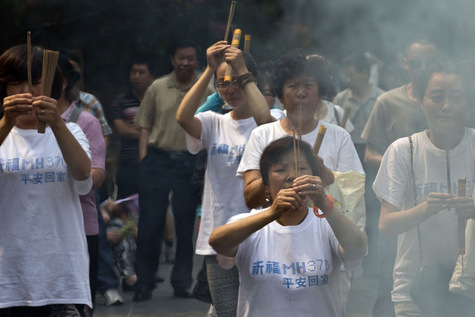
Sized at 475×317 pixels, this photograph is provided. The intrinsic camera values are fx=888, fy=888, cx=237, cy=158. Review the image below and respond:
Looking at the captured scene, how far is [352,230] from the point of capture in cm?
261

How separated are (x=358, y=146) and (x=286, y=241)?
336 cm

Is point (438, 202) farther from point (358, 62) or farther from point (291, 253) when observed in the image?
point (358, 62)

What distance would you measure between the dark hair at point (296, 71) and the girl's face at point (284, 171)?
1.03 m

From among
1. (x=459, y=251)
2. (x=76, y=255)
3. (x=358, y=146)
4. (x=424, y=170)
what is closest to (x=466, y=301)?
(x=459, y=251)

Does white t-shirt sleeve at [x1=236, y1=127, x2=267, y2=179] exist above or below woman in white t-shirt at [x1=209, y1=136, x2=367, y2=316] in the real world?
above

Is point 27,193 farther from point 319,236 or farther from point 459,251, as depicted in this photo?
point 459,251

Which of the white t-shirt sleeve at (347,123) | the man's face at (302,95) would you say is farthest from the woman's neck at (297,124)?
the white t-shirt sleeve at (347,123)

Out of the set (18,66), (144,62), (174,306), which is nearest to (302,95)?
(18,66)

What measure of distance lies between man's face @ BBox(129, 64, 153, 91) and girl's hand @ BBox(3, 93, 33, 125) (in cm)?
325

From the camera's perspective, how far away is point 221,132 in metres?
4.14

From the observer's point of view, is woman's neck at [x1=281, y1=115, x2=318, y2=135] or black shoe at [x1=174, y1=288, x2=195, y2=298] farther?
black shoe at [x1=174, y1=288, x2=195, y2=298]

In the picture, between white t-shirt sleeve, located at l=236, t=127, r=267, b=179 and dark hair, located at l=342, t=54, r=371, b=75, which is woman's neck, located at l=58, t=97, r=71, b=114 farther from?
dark hair, located at l=342, t=54, r=371, b=75

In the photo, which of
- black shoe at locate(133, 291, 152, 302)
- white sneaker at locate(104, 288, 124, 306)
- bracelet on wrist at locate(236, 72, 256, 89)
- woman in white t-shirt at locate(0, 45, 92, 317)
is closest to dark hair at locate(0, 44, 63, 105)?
woman in white t-shirt at locate(0, 45, 92, 317)

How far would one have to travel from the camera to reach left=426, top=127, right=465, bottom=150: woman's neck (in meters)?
3.20
